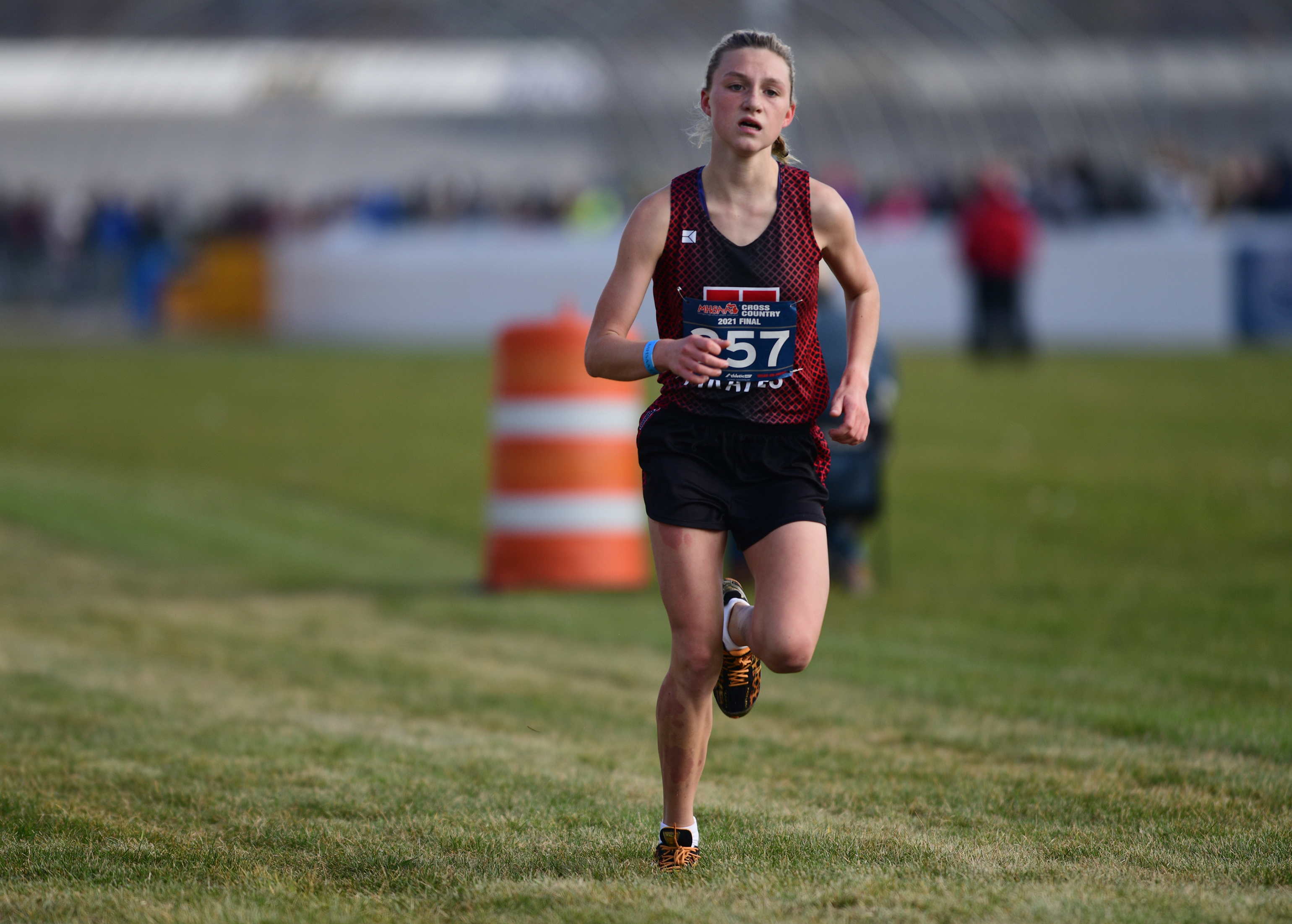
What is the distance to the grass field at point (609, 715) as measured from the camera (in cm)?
434

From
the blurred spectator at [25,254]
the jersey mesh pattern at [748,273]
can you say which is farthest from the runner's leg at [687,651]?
the blurred spectator at [25,254]

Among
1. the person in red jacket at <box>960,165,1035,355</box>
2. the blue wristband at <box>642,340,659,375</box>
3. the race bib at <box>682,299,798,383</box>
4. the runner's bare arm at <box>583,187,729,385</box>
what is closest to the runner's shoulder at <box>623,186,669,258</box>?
the runner's bare arm at <box>583,187,729,385</box>

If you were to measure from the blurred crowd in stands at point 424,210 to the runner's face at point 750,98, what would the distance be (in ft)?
84.5

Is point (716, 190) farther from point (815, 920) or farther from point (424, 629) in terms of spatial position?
point (424, 629)

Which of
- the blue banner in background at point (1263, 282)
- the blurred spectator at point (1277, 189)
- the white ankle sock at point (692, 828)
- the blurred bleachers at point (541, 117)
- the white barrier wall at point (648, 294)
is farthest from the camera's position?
the blurred bleachers at point (541, 117)

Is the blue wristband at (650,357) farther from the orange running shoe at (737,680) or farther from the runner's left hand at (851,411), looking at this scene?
the orange running shoe at (737,680)

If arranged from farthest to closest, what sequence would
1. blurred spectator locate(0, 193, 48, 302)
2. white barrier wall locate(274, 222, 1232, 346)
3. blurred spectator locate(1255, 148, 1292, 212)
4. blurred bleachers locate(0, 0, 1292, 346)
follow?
blurred spectator locate(0, 193, 48, 302), blurred bleachers locate(0, 0, 1292, 346), blurred spectator locate(1255, 148, 1292, 212), white barrier wall locate(274, 222, 1232, 346)

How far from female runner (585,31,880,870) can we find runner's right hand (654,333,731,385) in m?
0.11

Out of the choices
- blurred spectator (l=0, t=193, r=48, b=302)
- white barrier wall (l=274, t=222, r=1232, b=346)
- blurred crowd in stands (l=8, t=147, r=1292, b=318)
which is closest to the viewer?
white barrier wall (l=274, t=222, r=1232, b=346)

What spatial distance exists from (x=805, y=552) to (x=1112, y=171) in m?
35.6

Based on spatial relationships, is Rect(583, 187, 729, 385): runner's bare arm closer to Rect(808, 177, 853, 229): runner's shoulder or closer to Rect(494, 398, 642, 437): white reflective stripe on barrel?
Rect(808, 177, 853, 229): runner's shoulder

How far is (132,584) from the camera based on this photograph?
9.81 meters

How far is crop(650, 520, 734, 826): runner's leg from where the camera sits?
4.44 metres

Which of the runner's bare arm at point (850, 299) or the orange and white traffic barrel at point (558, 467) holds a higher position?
the runner's bare arm at point (850, 299)
